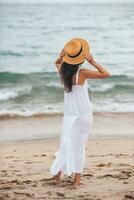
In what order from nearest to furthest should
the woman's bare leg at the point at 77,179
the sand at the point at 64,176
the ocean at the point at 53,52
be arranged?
the sand at the point at 64,176 → the woman's bare leg at the point at 77,179 → the ocean at the point at 53,52

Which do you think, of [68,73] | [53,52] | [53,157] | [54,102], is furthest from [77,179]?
[53,52]

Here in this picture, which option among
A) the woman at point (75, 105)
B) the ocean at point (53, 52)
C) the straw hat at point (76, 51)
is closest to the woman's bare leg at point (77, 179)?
the woman at point (75, 105)

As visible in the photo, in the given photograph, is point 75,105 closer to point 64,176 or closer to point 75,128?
point 75,128

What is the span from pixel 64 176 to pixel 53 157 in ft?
2.60

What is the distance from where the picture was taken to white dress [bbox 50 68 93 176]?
11.0 ft

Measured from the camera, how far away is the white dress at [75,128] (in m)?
3.35

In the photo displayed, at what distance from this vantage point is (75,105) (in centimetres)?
336

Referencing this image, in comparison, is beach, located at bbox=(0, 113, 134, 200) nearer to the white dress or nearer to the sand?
the sand

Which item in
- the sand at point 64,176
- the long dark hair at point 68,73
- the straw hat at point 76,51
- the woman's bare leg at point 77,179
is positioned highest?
the straw hat at point 76,51

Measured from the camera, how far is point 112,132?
5395 millimetres

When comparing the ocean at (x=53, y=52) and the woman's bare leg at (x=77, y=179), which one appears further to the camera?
the ocean at (x=53, y=52)

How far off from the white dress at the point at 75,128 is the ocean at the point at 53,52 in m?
3.10

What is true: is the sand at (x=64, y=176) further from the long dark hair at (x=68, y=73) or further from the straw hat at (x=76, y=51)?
the straw hat at (x=76, y=51)

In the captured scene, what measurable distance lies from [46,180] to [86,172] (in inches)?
14.5
